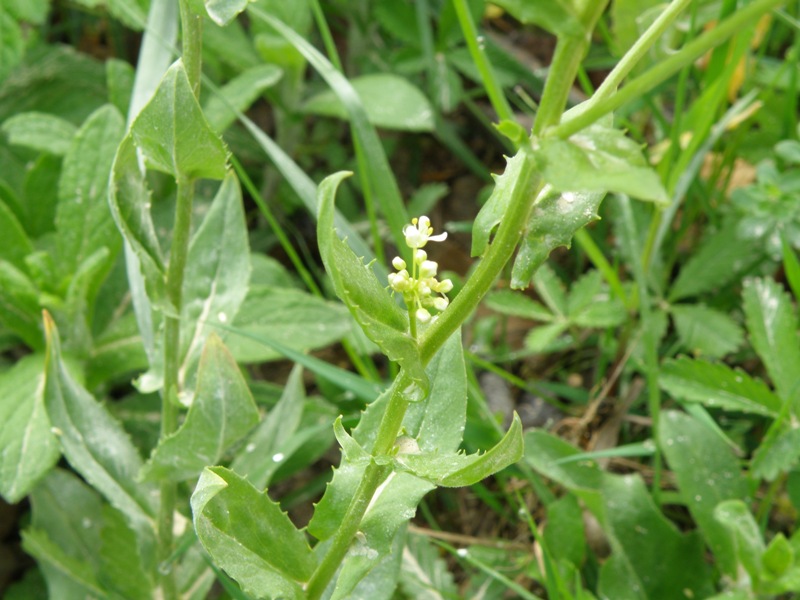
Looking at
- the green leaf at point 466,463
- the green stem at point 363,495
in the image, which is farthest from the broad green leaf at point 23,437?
the green leaf at point 466,463

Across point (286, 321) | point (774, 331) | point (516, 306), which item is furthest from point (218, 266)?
point (774, 331)

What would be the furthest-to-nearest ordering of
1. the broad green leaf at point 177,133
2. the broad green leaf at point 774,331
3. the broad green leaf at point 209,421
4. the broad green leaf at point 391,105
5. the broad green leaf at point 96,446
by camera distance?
the broad green leaf at point 391,105 < the broad green leaf at point 774,331 < the broad green leaf at point 96,446 < the broad green leaf at point 209,421 < the broad green leaf at point 177,133

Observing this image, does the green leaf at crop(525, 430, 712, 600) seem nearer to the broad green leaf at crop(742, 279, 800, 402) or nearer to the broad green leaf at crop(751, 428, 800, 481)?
the broad green leaf at crop(751, 428, 800, 481)

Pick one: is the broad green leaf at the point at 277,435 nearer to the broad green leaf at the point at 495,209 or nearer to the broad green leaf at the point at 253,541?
the broad green leaf at the point at 253,541

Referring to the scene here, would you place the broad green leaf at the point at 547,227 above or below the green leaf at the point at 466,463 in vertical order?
above

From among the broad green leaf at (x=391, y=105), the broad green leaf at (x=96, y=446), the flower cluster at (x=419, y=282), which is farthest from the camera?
the broad green leaf at (x=391, y=105)

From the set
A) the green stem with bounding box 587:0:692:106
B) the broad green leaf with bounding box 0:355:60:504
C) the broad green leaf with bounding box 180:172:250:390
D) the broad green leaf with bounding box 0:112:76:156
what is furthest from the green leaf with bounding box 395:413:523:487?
the broad green leaf with bounding box 0:112:76:156
